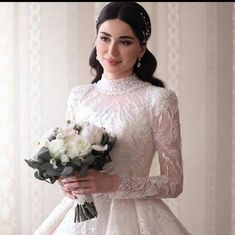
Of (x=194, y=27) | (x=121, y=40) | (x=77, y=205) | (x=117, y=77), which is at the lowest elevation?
(x=77, y=205)

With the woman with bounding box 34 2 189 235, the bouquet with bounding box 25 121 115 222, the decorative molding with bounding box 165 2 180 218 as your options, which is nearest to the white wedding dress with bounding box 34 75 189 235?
the woman with bounding box 34 2 189 235

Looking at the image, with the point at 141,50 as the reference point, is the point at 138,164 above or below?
below

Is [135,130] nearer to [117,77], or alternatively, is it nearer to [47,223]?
[117,77]

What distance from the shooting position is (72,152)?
49.0 inches

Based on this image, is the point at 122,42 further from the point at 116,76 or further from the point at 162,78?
the point at 162,78

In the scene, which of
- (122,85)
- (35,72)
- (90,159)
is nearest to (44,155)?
(90,159)

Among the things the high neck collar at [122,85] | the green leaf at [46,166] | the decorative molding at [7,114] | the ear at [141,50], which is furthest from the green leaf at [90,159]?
the decorative molding at [7,114]

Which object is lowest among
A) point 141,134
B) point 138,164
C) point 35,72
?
point 138,164

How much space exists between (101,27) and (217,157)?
1226mm

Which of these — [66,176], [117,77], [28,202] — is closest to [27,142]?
[28,202]

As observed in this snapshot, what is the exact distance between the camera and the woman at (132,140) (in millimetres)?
1438

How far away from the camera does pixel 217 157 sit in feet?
8.04

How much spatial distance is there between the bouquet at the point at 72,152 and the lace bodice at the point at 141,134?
4.4 inches

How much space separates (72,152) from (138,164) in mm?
324
